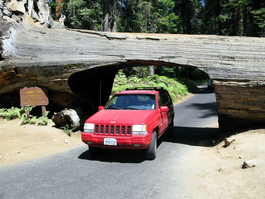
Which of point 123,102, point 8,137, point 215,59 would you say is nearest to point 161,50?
point 215,59

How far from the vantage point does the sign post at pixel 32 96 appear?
9.16m

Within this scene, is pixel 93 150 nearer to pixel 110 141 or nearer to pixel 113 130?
pixel 110 141

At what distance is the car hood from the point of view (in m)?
5.77

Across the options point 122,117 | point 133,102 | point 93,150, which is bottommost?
point 93,150

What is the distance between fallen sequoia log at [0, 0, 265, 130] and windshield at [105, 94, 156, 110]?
4.63 feet

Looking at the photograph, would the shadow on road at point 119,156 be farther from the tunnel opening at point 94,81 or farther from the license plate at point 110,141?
the tunnel opening at point 94,81

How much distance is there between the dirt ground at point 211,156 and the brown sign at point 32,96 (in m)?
0.90

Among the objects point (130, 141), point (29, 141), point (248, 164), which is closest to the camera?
point (248, 164)

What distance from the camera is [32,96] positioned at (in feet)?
30.2

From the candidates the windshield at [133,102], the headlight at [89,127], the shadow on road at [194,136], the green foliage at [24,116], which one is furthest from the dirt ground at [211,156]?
the windshield at [133,102]

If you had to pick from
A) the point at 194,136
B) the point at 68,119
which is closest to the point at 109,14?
the point at 68,119

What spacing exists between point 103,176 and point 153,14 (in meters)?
26.3

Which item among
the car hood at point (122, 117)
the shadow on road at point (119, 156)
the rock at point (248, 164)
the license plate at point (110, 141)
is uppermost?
the car hood at point (122, 117)

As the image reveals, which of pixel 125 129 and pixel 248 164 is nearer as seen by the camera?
pixel 248 164
